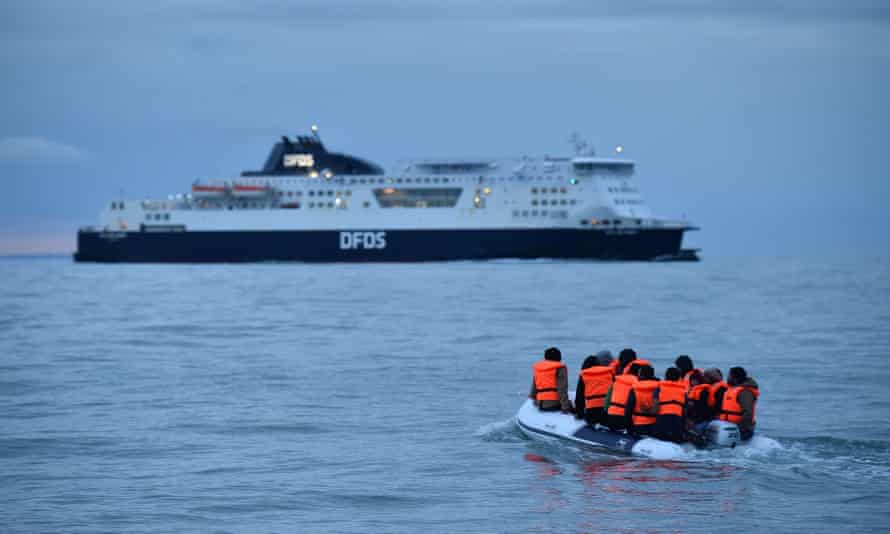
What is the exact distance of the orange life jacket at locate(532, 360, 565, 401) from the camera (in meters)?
15.3

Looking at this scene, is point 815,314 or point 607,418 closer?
point 607,418

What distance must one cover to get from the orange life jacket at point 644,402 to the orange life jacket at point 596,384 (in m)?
0.64

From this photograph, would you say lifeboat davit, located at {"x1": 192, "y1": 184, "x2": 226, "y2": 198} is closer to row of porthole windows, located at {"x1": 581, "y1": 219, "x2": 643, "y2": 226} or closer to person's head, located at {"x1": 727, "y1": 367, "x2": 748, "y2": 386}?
row of porthole windows, located at {"x1": 581, "y1": 219, "x2": 643, "y2": 226}

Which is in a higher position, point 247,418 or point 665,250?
point 665,250

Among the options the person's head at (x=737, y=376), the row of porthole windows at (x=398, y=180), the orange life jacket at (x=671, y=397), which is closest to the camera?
the orange life jacket at (x=671, y=397)

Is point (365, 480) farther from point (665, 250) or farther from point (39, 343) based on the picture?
point (665, 250)

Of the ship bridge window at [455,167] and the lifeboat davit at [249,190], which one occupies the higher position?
the ship bridge window at [455,167]

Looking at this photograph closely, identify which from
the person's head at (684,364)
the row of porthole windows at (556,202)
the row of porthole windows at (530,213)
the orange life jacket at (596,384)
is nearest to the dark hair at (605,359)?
the orange life jacket at (596,384)

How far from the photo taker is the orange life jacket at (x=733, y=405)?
1411 centimetres

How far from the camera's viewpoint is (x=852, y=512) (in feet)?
39.1

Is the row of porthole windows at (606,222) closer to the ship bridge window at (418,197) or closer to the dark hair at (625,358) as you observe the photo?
the ship bridge window at (418,197)

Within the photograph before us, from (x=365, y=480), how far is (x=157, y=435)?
166 inches

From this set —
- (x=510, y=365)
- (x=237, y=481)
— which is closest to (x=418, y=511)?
(x=237, y=481)

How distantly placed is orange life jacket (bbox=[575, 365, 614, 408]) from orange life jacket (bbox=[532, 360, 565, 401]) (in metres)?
0.56
